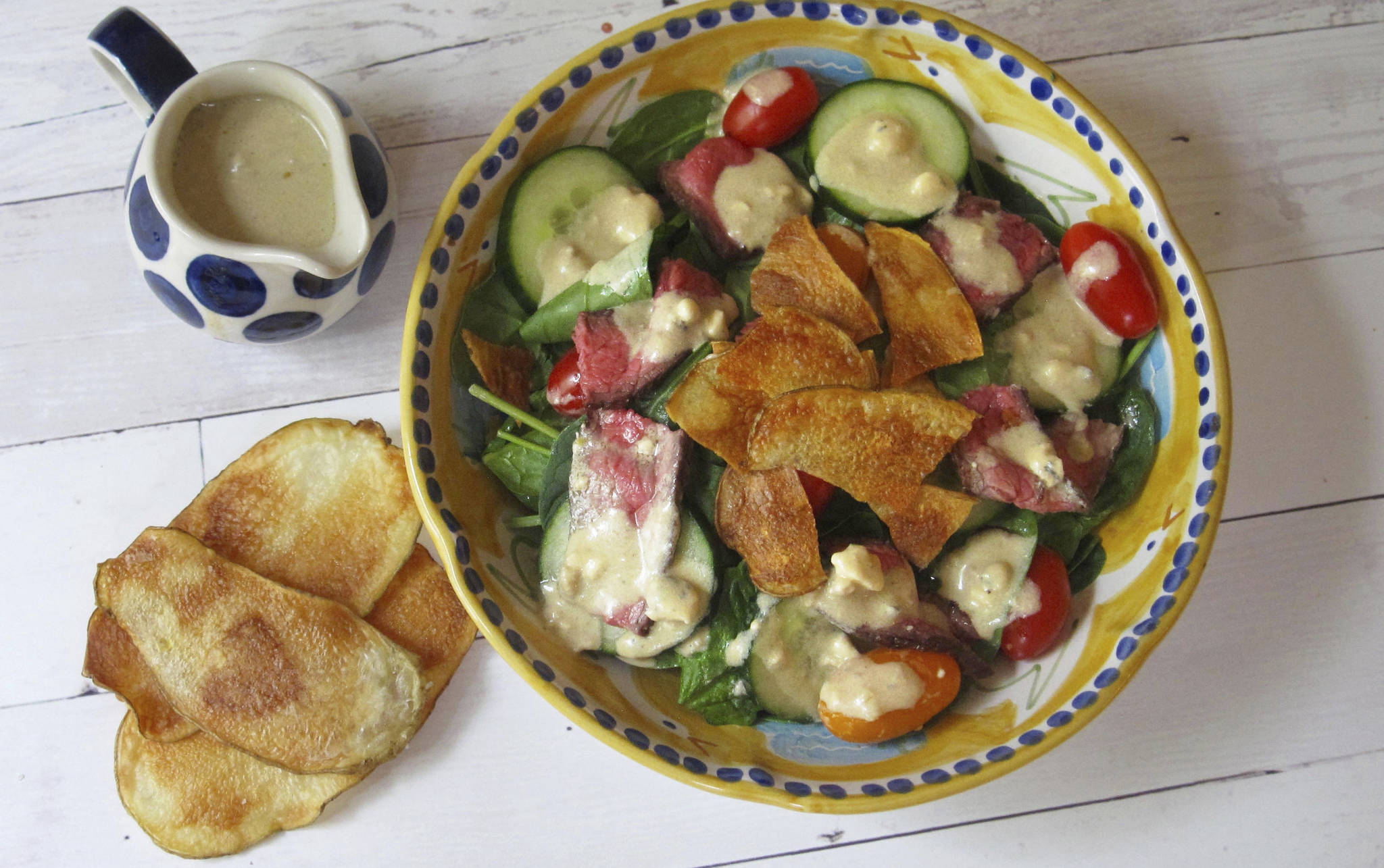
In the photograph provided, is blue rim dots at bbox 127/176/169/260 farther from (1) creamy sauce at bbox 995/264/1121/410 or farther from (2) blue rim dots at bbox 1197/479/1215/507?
(2) blue rim dots at bbox 1197/479/1215/507

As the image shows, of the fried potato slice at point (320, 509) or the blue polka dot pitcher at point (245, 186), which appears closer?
the blue polka dot pitcher at point (245, 186)

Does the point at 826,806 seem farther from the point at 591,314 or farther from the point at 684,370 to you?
the point at 591,314

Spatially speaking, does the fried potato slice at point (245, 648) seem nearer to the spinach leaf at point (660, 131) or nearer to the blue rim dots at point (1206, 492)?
the spinach leaf at point (660, 131)

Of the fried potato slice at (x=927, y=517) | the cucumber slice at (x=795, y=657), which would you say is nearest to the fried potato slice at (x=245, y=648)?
the cucumber slice at (x=795, y=657)

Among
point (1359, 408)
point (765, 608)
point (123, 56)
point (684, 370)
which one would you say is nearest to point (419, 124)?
point (123, 56)

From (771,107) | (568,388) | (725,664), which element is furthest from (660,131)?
(725,664)

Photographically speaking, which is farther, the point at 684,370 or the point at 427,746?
the point at 427,746

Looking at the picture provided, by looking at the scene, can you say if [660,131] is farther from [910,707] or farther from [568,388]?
[910,707]
